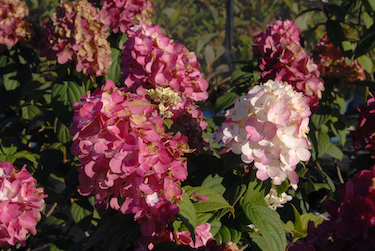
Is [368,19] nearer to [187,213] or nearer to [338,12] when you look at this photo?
[338,12]

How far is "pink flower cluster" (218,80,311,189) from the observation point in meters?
0.74

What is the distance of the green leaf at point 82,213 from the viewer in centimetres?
142

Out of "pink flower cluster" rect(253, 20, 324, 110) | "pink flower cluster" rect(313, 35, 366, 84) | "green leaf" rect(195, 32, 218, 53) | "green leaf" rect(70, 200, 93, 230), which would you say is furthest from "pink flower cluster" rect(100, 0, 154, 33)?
"green leaf" rect(195, 32, 218, 53)

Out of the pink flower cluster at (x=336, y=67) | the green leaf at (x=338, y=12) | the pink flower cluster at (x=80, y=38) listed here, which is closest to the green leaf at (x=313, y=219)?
the pink flower cluster at (x=80, y=38)

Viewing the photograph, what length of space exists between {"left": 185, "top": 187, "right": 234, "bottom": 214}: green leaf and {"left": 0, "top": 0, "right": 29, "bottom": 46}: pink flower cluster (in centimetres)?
137

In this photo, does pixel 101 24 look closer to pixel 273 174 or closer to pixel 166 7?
pixel 273 174

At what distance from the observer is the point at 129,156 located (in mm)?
692

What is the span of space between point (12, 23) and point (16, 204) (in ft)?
3.71

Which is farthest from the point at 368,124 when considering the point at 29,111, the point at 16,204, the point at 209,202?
the point at 29,111

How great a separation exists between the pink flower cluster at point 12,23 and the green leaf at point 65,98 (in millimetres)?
535

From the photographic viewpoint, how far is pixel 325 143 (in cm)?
194

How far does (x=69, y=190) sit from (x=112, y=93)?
0.78m

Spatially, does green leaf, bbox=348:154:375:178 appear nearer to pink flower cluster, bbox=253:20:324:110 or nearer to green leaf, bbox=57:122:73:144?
pink flower cluster, bbox=253:20:324:110

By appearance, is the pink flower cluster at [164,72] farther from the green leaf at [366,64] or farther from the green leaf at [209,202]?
the green leaf at [366,64]
